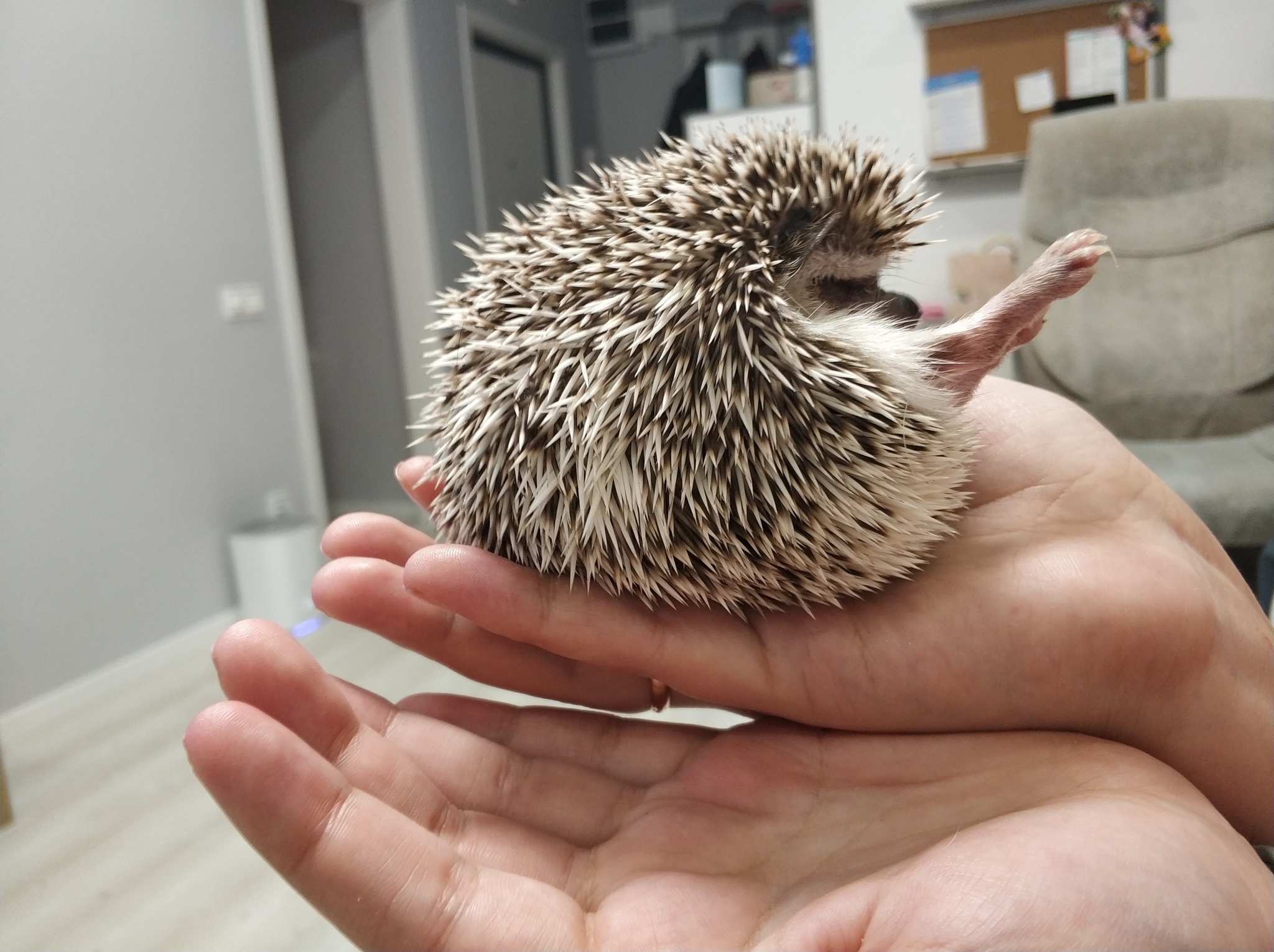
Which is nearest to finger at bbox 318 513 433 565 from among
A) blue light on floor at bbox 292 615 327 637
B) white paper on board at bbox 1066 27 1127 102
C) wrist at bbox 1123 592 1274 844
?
wrist at bbox 1123 592 1274 844

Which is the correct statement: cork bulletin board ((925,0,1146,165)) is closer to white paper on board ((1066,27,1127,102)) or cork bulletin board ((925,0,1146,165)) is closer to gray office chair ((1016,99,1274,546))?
white paper on board ((1066,27,1127,102))

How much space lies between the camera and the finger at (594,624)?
975 mm

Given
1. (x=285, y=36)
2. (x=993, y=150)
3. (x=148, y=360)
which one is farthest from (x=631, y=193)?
(x=285, y=36)

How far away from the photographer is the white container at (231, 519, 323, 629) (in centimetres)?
318

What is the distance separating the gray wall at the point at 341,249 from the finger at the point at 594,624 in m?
3.59

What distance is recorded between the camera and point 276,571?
320 centimetres

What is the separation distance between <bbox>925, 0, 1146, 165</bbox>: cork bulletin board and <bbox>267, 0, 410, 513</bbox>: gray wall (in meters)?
2.99

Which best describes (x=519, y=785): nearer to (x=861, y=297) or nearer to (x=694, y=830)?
(x=694, y=830)

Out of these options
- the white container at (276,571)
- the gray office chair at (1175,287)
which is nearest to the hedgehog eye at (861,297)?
the gray office chair at (1175,287)

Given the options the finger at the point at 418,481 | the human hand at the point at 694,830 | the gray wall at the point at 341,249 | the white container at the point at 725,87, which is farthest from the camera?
the gray wall at the point at 341,249

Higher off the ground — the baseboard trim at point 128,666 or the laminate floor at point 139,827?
the baseboard trim at point 128,666

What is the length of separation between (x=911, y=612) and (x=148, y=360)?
9.60 ft

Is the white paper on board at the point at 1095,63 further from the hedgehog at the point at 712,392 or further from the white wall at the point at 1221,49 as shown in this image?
the hedgehog at the point at 712,392

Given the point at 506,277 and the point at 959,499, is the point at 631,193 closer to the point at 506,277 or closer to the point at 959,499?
the point at 506,277
